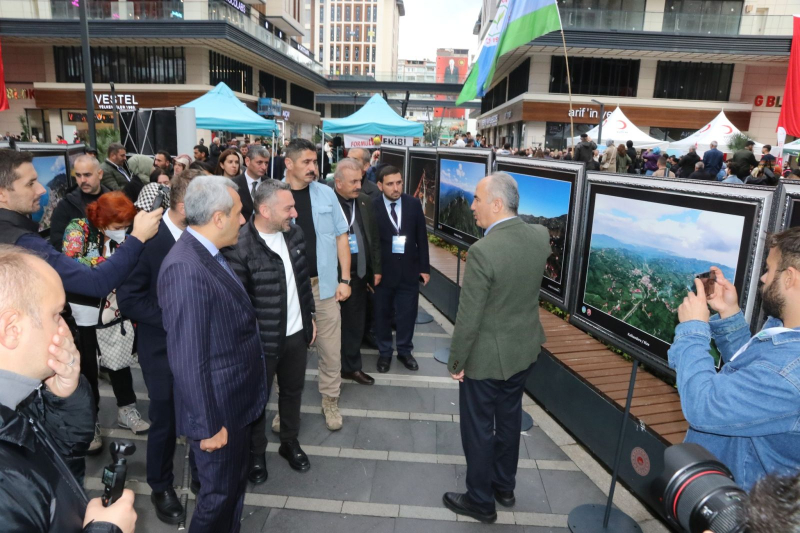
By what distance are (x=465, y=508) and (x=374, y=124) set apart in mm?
10450

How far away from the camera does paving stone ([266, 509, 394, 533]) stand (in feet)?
10.1

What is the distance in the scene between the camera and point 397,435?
165 inches

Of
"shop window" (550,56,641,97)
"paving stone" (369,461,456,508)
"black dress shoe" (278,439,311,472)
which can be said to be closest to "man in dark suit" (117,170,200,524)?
"black dress shoe" (278,439,311,472)

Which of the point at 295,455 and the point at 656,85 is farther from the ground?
the point at 656,85

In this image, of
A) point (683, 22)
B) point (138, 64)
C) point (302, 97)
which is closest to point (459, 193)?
point (683, 22)

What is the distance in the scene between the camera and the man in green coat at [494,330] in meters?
2.84

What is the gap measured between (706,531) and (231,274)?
2.17m

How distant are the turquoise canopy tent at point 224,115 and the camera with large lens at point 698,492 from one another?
11372 mm

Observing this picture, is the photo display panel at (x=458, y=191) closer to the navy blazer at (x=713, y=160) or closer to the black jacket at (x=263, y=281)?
the black jacket at (x=263, y=281)

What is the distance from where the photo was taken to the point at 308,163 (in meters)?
4.12

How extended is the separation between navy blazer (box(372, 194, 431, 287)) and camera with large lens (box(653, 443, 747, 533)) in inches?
158

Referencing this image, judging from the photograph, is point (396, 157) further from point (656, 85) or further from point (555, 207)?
point (656, 85)

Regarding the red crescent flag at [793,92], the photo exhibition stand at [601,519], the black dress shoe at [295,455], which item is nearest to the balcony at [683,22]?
the red crescent flag at [793,92]

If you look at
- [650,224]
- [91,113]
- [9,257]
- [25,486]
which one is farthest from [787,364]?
[91,113]
